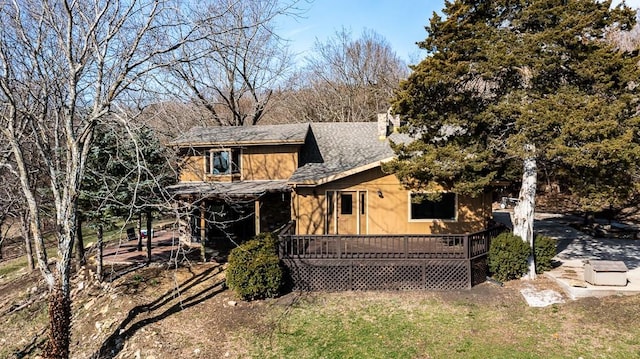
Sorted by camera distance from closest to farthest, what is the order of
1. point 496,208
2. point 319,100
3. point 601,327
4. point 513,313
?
point 601,327 < point 513,313 < point 496,208 < point 319,100

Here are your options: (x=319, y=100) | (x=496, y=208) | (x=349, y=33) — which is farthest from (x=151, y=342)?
(x=349, y=33)

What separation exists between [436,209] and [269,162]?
23.0 ft

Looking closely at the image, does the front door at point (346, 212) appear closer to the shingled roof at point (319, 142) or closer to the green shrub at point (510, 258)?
the shingled roof at point (319, 142)

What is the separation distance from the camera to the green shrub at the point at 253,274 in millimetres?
10336

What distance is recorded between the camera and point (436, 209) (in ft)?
47.2

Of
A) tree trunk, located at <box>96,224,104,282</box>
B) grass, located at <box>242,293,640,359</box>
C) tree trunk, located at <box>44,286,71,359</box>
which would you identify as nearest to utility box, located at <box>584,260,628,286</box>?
grass, located at <box>242,293,640,359</box>

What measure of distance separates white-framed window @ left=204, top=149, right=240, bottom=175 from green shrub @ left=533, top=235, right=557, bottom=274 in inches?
446

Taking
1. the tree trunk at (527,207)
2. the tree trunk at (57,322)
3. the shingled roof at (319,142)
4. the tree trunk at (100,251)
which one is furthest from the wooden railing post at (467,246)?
the tree trunk at (100,251)

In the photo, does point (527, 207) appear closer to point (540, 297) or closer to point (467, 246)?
point (467, 246)

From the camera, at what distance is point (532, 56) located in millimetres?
10062

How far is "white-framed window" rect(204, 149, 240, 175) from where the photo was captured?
16.2 m

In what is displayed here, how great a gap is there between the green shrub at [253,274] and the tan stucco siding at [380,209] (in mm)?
3776

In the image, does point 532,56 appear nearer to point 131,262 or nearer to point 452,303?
point 452,303

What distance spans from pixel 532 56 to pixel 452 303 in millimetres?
6807
